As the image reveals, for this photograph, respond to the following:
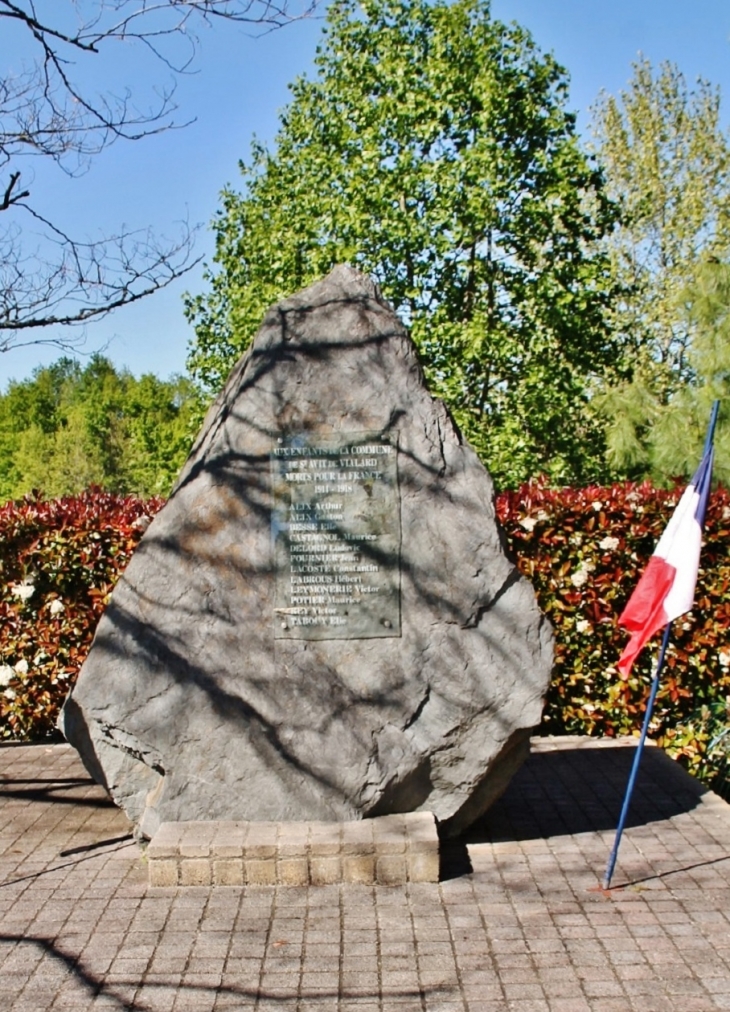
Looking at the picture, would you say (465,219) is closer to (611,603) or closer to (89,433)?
(611,603)

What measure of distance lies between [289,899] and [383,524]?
2.13m

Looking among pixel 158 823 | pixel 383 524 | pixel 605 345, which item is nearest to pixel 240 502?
pixel 383 524

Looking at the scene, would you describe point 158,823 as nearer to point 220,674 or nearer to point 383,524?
point 220,674

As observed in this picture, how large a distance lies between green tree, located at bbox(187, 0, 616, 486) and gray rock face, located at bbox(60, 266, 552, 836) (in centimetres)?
932

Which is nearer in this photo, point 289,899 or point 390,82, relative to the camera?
point 289,899

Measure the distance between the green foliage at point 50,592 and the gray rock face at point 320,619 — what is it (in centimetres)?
296

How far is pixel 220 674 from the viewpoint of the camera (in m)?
6.23

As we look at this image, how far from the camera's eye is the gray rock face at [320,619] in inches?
243

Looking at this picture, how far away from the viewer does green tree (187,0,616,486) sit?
16000 mm

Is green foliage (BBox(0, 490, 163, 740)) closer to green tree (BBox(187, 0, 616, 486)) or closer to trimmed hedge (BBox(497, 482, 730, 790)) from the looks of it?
trimmed hedge (BBox(497, 482, 730, 790))

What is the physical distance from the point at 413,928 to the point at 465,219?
1248 cm

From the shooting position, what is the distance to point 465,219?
16031 mm

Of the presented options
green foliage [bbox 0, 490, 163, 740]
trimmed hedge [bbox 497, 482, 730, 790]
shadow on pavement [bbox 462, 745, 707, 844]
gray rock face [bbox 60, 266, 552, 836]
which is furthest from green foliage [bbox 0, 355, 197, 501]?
gray rock face [bbox 60, 266, 552, 836]

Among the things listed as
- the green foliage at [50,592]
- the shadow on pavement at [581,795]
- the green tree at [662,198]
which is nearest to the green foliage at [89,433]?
the green tree at [662,198]
